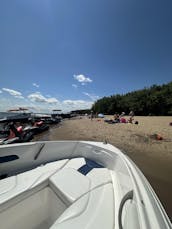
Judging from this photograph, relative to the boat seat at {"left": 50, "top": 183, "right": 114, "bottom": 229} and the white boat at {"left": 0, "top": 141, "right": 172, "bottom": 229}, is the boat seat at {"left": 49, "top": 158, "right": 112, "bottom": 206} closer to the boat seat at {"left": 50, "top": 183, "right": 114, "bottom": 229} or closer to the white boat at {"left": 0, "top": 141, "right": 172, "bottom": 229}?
the white boat at {"left": 0, "top": 141, "right": 172, "bottom": 229}

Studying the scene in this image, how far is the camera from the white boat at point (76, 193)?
130cm

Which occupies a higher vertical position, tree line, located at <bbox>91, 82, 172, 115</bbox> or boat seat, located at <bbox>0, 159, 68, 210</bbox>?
tree line, located at <bbox>91, 82, 172, 115</bbox>

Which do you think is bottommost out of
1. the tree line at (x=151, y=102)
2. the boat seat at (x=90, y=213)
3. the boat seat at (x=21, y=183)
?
the boat seat at (x=90, y=213)

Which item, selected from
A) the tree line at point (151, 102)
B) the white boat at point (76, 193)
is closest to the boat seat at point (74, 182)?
the white boat at point (76, 193)

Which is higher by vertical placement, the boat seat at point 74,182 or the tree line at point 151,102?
the tree line at point 151,102

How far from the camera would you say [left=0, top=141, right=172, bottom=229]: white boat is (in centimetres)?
130

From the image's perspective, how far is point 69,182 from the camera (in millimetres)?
2217

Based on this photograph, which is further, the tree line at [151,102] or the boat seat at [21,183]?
the tree line at [151,102]

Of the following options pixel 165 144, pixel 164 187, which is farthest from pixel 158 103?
pixel 164 187

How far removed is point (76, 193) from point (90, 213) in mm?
411

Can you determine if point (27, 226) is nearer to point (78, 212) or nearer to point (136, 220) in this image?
point (78, 212)

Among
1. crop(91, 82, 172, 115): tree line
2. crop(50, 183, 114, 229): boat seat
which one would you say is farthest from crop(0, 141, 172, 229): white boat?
crop(91, 82, 172, 115): tree line

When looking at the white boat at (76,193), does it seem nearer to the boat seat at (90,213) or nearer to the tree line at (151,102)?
the boat seat at (90,213)

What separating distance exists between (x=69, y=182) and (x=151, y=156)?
5.20 m
